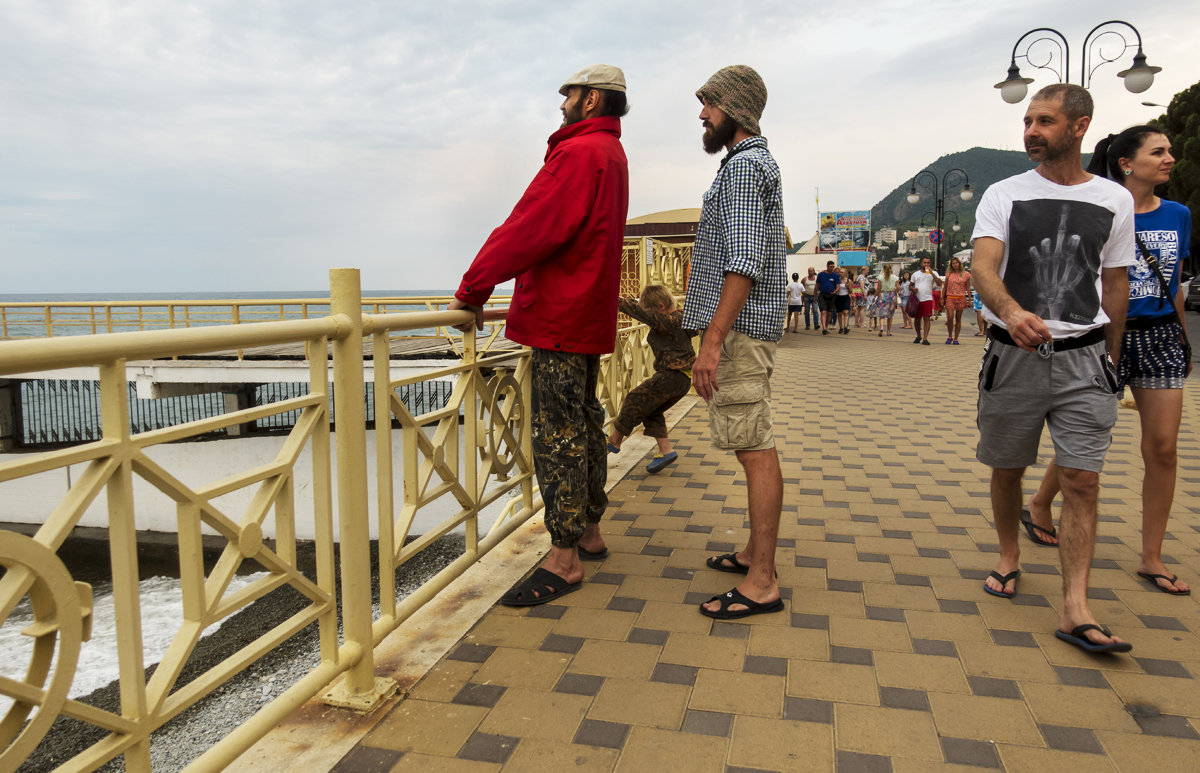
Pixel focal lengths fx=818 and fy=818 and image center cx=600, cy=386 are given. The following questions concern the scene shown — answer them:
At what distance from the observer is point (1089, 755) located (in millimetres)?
2121

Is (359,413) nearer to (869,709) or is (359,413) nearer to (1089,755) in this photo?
(869,709)

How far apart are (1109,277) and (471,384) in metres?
2.43

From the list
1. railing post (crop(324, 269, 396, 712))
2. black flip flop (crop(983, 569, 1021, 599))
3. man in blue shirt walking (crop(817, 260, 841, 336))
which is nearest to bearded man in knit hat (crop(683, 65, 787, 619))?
black flip flop (crop(983, 569, 1021, 599))

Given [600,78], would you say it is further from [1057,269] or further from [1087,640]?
[1087,640]

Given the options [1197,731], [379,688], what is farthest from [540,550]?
[1197,731]

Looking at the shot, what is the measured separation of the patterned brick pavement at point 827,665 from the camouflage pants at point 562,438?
333 millimetres

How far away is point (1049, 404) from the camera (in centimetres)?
293

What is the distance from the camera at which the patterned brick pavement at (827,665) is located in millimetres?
2178

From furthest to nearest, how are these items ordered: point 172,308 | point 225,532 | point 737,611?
point 172,308 → point 737,611 → point 225,532

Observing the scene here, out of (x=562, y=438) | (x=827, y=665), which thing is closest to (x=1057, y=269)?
(x=827, y=665)

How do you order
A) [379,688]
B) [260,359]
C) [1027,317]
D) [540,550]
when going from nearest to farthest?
[379,688] < [1027,317] < [540,550] < [260,359]

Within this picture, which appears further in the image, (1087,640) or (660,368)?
(660,368)

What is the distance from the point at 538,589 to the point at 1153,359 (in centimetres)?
261

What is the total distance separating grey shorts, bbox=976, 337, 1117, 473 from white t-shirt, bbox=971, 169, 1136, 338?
0.42ft
